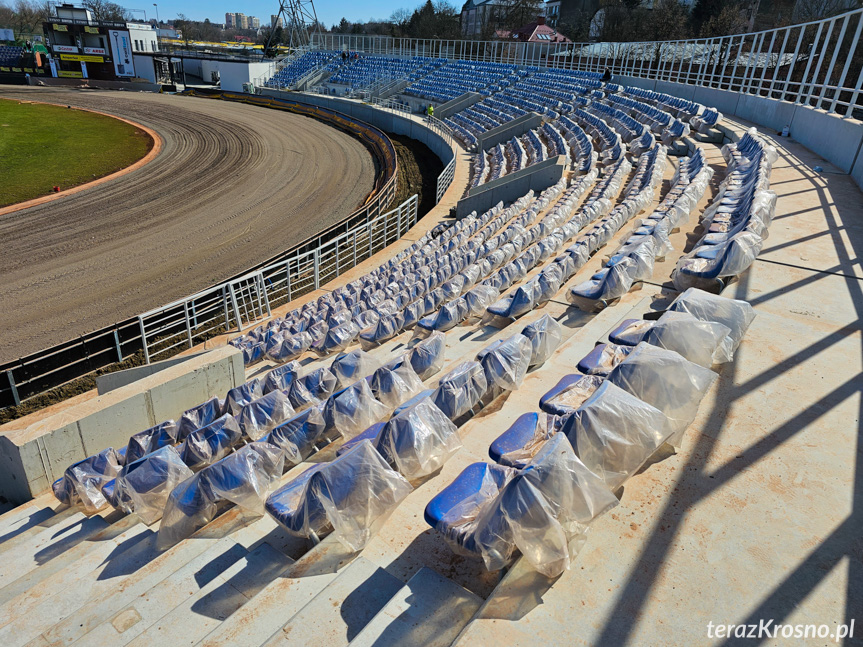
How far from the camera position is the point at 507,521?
3.41m

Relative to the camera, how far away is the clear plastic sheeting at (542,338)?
21.4 ft

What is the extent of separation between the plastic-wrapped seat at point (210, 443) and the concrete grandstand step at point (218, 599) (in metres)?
2.00

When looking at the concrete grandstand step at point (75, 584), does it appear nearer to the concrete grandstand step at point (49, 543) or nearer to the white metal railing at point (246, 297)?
the concrete grandstand step at point (49, 543)

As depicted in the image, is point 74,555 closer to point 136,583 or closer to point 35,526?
point 136,583

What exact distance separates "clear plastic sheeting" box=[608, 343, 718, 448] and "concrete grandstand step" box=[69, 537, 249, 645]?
351cm

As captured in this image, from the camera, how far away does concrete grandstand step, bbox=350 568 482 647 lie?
11.0 ft

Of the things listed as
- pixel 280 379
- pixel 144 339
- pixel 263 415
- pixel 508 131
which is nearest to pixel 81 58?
pixel 508 131

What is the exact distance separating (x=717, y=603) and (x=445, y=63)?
2014 inches

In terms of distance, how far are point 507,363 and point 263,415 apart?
2995 mm

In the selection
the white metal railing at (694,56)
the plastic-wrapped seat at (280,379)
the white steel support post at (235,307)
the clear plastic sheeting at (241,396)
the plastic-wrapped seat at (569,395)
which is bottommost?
the white steel support post at (235,307)

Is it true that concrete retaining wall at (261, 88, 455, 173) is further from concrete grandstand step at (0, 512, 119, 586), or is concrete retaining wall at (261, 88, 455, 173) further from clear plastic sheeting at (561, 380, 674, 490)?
clear plastic sheeting at (561, 380, 674, 490)

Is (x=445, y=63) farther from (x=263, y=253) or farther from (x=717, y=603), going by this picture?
(x=717, y=603)

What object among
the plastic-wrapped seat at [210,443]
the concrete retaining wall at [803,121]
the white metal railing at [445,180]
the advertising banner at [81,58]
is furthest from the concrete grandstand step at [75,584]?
the advertising banner at [81,58]

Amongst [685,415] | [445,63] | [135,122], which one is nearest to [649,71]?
[445,63]
